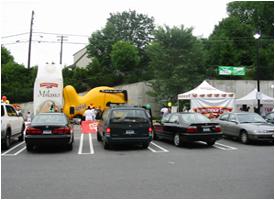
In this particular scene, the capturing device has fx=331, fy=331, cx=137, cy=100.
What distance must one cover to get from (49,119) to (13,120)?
2.08 m

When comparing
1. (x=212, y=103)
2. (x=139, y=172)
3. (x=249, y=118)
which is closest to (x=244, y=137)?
(x=249, y=118)

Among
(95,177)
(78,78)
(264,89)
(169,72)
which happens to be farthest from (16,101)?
(95,177)

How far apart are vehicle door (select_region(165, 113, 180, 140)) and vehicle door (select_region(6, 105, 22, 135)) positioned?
21.3ft

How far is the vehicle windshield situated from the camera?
491 inches

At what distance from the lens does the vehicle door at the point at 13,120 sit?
13.4 meters

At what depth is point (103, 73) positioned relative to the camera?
4288cm

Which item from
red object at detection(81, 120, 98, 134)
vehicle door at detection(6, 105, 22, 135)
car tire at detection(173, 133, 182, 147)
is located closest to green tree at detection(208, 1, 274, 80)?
red object at detection(81, 120, 98, 134)

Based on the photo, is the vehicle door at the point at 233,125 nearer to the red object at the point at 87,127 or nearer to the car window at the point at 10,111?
the red object at the point at 87,127

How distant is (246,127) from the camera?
47.9ft

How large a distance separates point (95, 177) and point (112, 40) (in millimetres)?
49306

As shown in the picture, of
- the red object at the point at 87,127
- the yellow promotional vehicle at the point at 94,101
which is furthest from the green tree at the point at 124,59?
the red object at the point at 87,127

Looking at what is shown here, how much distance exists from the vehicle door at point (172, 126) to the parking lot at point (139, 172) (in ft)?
3.22

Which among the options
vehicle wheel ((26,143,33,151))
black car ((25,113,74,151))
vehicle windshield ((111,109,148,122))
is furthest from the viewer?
vehicle windshield ((111,109,148,122))

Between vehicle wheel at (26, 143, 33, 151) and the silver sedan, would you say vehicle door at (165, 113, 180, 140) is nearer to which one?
the silver sedan
